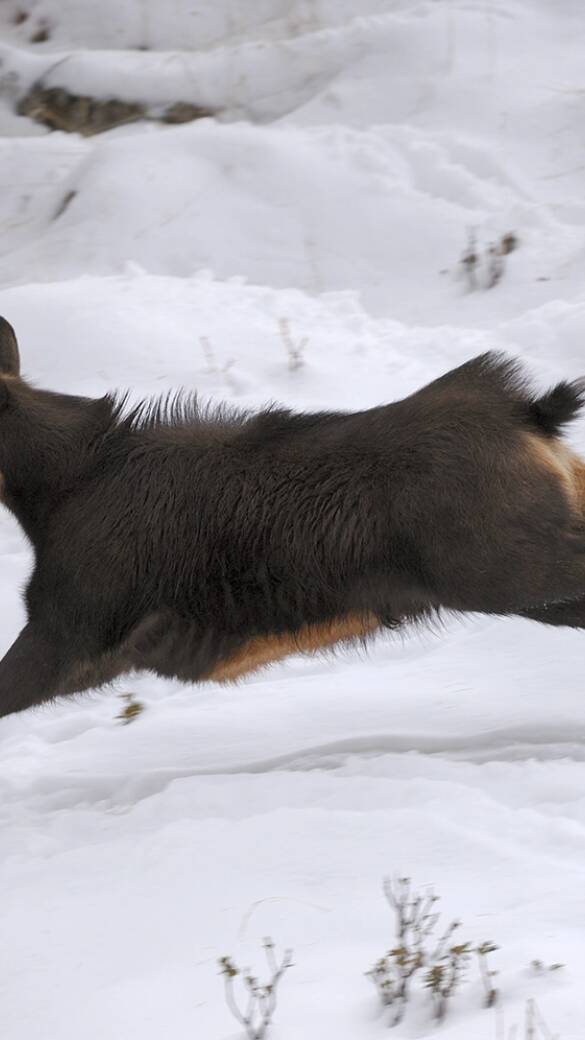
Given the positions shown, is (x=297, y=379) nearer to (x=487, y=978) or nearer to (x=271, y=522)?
(x=271, y=522)

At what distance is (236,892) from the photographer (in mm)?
4047

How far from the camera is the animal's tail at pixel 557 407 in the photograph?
4.32m

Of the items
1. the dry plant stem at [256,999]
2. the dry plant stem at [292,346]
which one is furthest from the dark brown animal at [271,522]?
the dry plant stem at [292,346]

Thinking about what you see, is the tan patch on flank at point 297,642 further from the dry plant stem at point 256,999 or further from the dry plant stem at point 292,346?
the dry plant stem at point 292,346

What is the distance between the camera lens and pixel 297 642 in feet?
15.4

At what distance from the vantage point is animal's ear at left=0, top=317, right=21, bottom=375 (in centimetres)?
514

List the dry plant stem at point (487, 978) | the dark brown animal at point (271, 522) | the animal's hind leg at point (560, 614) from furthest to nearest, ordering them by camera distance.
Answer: the animal's hind leg at point (560, 614), the dark brown animal at point (271, 522), the dry plant stem at point (487, 978)

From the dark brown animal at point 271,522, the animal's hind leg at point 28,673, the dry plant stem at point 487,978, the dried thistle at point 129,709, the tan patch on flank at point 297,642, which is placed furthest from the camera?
the dried thistle at point 129,709

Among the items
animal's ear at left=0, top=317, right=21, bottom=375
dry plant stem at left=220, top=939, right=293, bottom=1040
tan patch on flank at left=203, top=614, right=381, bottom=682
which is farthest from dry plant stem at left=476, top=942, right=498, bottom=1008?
animal's ear at left=0, top=317, right=21, bottom=375

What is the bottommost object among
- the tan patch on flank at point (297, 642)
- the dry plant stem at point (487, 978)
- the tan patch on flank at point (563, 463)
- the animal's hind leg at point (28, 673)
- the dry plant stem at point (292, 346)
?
the dry plant stem at point (292, 346)

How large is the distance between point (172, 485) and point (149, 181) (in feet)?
18.9

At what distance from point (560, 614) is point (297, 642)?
917 mm

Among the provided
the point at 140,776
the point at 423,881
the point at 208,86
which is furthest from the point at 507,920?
the point at 208,86

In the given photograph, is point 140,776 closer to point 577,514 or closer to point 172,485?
point 172,485
